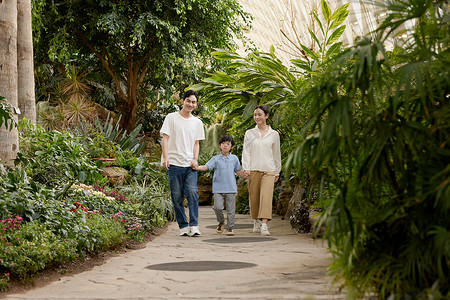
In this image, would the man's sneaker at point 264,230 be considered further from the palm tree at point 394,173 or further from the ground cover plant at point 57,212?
the palm tree at point 394,173

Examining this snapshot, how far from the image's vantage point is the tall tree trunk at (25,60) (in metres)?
9.02

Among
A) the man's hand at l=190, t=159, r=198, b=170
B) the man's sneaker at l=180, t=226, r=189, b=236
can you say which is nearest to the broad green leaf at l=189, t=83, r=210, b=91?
the man's hand at l=190, t=159, r=198, b=170

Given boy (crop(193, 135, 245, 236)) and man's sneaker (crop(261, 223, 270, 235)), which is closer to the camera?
man's sneaker (crop(261, 223, 270, 235))

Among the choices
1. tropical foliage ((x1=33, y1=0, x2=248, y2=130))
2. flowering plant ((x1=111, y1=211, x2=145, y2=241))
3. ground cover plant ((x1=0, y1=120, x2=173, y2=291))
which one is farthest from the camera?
tropical foliage ((x1=33, y1=0, x2=248, y2=130))

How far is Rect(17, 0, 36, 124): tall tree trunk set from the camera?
9.02 m

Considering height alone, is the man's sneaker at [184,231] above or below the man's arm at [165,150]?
below

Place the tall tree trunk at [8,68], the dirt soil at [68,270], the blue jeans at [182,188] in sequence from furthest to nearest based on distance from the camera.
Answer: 1. the blue jeans at [182,188]
2. the tall tree trunk at [8,68]
3. the dirt soil at [68,270]

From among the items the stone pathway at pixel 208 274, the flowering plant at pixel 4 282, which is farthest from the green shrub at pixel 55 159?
the flowering plant at pixel 4 282

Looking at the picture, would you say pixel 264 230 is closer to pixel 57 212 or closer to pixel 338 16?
pixel 57 212

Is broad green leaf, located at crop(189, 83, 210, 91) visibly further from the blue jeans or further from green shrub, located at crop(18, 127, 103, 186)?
Answer: the blue jeans

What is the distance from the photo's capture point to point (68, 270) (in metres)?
4.56

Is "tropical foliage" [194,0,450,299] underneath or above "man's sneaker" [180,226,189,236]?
above

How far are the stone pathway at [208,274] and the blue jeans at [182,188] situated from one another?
757mm

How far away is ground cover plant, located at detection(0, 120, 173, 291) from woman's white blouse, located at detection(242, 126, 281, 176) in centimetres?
168
